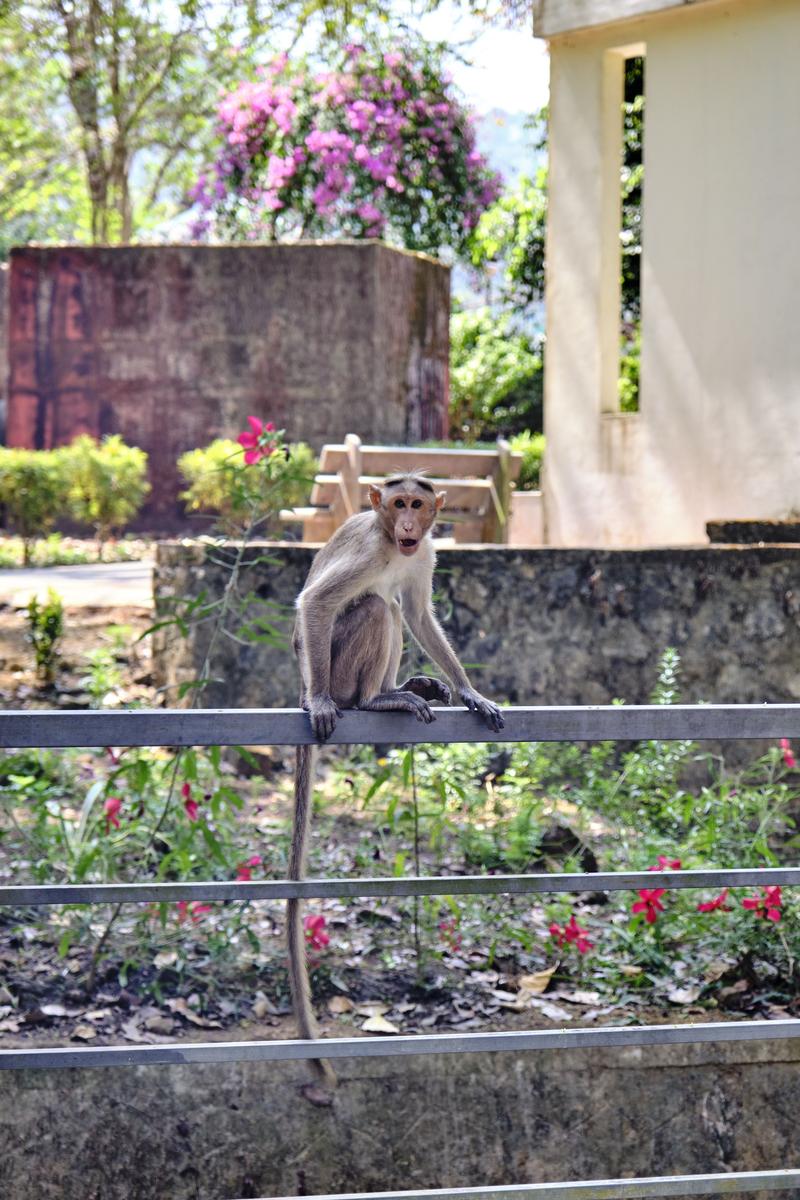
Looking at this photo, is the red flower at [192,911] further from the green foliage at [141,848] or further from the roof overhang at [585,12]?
the roof overhang at [585,12]

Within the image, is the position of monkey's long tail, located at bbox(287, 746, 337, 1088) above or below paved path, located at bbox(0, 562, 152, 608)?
below

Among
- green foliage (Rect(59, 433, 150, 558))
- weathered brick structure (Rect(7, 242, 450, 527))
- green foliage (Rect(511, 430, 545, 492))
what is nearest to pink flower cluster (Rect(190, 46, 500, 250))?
A: weathered brick structure (Rect(7, 242, 450, 527))

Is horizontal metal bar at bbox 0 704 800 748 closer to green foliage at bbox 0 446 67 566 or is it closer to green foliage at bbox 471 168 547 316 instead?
green foliage at bbox 0 446 67 566

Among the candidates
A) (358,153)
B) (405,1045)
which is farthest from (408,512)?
(358,153)

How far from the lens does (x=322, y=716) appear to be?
2.76 metres

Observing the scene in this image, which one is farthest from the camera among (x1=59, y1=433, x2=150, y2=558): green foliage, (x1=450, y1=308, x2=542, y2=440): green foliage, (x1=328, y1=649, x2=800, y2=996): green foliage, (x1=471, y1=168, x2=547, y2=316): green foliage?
(x1=450, y1=308, x2=542, y2=440): green foliage

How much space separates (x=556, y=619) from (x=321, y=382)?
282 inches

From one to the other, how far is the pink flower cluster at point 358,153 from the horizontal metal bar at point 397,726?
16.3 metres

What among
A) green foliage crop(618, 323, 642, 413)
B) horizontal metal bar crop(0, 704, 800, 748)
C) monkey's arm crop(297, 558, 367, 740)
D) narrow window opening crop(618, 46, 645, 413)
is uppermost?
narrow window opening crop(618, 46, 645, 413)

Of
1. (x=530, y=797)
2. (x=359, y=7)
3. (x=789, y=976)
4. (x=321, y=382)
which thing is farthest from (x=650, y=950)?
(x=359, y=7)

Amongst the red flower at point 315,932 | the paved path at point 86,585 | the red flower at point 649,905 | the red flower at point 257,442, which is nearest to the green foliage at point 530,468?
the paved path at point 86,585

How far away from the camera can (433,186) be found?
18.7 metres

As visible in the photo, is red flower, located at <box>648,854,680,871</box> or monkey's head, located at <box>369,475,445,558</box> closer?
monkey's head, located at <box>369,475,445,558</box>

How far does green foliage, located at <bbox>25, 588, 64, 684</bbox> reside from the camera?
24.6 ft
